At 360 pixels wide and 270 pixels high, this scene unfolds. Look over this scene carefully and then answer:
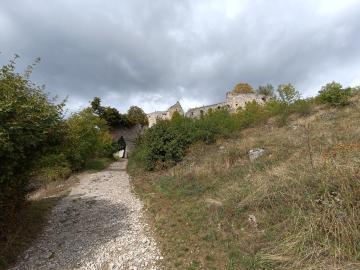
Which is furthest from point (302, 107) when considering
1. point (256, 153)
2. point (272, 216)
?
point (272, 216)

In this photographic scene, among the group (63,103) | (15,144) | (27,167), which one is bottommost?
(27,167)

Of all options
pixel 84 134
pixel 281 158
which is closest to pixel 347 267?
pixel 281 158

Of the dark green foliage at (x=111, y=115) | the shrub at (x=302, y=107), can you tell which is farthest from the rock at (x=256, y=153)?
the dark green foliage at (x=111, y=115)

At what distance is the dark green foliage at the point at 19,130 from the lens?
5.48 metres

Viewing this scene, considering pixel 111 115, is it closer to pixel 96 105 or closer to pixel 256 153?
pixel 96 105

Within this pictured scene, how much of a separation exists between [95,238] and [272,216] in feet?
13.8

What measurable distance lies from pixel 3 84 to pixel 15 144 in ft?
4.17

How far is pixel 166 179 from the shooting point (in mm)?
11648

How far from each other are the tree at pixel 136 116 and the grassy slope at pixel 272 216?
1053 inches

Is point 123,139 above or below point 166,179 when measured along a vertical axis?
above

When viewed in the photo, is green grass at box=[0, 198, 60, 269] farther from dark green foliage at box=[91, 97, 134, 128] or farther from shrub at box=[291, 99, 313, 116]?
dark green foliage at box=[91, 97, 134, 128]

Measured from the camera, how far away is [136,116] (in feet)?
119

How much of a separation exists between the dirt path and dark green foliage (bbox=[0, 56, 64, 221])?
127cm

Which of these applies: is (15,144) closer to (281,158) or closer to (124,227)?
(124,227)
